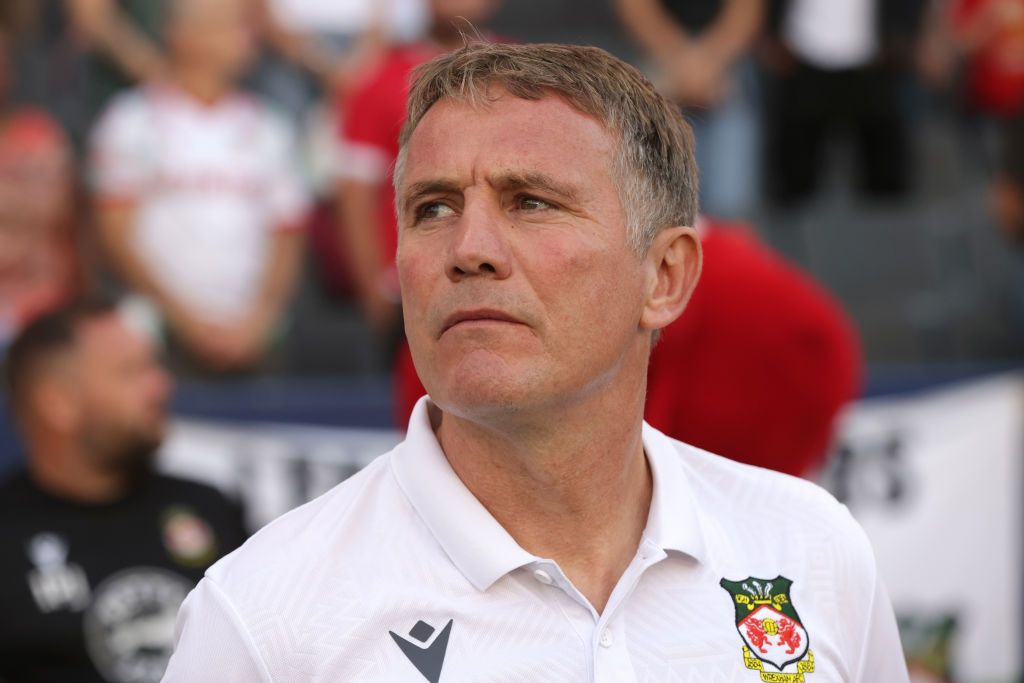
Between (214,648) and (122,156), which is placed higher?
(122,156)

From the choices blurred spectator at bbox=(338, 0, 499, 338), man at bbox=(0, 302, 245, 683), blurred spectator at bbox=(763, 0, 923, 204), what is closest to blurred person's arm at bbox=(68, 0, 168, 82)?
blurred spectator at bbox=(338, 0, 499, 338)

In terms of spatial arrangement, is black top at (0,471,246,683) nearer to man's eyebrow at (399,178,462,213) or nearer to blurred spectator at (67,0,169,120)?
blurred spectator at (67,0,169,120)

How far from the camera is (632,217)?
2098 mm

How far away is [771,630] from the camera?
2.09 meters

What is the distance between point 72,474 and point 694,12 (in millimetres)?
4042

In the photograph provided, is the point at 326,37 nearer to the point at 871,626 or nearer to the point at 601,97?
the point at 601,97

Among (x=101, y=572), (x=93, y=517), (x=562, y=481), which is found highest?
(x=562, y=481)

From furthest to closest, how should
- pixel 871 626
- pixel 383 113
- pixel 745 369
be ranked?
pixel 383 113
pixel 745 369
pixel 871 626

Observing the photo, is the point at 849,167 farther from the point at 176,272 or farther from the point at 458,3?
the point at 176,272

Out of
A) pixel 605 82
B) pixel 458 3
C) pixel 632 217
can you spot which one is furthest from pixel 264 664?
pixel 458 3

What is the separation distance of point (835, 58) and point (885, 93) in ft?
1.04

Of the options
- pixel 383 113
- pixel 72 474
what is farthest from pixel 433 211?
pixel 383 113

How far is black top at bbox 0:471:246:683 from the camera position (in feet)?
14.1

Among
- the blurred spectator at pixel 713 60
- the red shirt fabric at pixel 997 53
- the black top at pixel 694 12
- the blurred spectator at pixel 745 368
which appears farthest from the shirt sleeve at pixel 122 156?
the red shirt fabric at pixel 997 53
